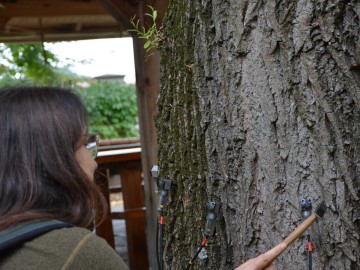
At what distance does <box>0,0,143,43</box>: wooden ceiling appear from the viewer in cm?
536

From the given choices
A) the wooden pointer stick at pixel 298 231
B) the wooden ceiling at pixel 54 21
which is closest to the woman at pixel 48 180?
the wooden pointer stick at pixel 298 231

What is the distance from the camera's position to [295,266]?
1713 mm

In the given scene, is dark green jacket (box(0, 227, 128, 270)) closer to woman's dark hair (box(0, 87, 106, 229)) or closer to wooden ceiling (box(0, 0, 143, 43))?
woman's dark hair (box(0, 87, 106, 229))

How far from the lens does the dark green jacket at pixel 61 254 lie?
132 cm

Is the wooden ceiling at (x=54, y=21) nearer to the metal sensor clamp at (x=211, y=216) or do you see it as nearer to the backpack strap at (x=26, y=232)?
the metal sensor clamp at (x=211, y=216)

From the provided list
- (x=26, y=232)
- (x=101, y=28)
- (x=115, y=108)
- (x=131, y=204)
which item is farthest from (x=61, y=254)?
(x=115, y=108)

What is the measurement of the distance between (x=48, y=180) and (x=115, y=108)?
1381 centimetres

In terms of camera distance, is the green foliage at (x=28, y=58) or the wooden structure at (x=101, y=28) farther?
the green foliage at (x=28, y=58)

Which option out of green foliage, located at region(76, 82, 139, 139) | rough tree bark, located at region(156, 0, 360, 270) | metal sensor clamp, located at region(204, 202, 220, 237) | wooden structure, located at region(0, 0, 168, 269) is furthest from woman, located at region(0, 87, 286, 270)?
green foliage, located at region(76, 82, 139, 139)

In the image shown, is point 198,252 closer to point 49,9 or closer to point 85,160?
point 85,160

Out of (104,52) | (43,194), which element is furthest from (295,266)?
(104,52)

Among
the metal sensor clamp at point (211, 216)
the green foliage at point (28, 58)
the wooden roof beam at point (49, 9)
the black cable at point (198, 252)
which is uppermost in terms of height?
the wooden roof beam at point (49, 9)

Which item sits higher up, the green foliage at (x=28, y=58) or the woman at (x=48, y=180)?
the green foliage at (x=28, y=58)

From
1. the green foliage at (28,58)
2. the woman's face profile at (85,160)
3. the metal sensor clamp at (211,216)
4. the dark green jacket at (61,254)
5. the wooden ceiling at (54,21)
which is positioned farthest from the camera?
the green foliage at (28,58)
